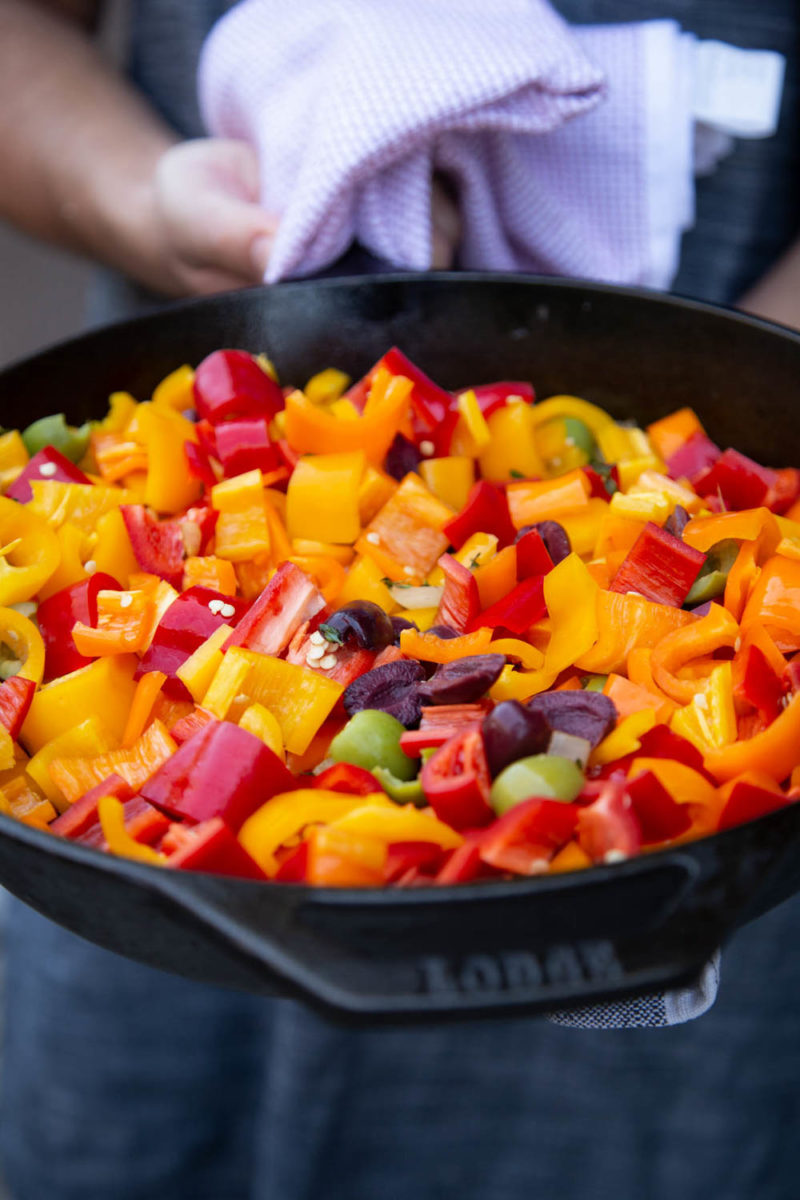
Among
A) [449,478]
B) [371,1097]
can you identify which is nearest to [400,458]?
[449,478]

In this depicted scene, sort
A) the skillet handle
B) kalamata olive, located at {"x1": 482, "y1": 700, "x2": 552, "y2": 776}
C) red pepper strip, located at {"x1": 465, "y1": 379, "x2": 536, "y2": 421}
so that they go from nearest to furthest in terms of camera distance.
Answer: the skillet handle → kalamata olive, located at {"x1": 482, "y1": 700, "x2": 552, "y2": 776} → red pepper strip, located at {"x1": 465, "y1": 379, "x2": 536, "y2": 421}

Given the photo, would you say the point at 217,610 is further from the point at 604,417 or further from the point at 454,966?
the point at 604,417

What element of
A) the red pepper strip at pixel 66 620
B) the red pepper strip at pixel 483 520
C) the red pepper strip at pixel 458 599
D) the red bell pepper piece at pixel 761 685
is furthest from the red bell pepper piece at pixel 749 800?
the red pepper strip at pixel 66 620

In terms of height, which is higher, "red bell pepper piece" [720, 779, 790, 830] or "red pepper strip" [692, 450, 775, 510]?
"red bell pepper piece" [720, 779, 790, 830]

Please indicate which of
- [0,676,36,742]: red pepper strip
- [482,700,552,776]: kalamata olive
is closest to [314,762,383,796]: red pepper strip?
[482,700,552,776]: kalamata olive

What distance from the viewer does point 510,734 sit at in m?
0.95

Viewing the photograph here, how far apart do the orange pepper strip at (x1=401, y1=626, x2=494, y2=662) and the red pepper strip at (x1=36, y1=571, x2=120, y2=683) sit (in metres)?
0.35

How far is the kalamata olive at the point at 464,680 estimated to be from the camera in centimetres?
103

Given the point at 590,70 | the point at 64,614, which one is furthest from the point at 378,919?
the point at 590,70

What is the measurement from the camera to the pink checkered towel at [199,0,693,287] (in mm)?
1441

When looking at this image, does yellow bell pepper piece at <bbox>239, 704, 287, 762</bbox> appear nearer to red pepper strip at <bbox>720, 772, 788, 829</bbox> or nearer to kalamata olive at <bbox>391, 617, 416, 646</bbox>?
kalamata olive at <bbox>391, 617, 416, 646</bbox>

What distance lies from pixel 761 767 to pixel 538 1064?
1480mm

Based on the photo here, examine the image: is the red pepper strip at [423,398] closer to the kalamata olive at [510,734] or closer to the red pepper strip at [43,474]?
the red pepper strip at [43,474]

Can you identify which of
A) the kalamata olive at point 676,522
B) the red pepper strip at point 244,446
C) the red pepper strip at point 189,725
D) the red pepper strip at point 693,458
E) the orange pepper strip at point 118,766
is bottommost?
the red pepper strip at point 693,458
